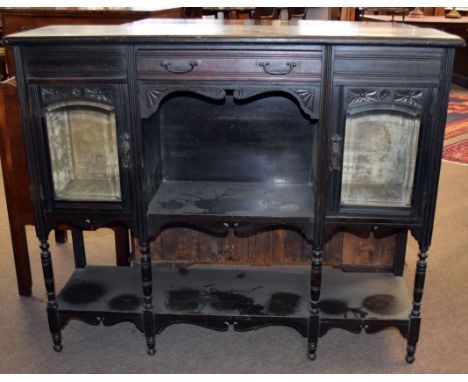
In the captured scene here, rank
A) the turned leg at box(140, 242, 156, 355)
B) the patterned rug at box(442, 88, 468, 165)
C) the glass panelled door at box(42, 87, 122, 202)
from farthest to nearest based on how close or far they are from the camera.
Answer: the patterned rug at box(442, 88, 468, 165) → the turned leg at box(140, 242, 156, 355) → the glass panelled door at box(42, 87, 122, 202)

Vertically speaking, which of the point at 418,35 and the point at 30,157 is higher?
the point at 418,35

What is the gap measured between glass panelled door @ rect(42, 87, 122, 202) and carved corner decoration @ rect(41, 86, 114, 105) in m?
0.03

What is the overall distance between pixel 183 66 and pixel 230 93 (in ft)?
1.53

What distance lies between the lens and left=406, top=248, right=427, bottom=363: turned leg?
181 centimetres

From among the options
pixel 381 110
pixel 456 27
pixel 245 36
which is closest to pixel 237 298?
pixel 381 110

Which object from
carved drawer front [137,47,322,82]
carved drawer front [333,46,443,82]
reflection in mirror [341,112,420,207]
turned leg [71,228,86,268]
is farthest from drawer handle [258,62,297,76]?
turned leg [71,228,86,268]

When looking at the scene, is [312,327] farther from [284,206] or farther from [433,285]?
[433,285]

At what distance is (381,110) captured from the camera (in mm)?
1647

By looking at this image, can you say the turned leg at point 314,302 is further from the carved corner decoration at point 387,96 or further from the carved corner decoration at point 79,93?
the carved corner decoration at point 79,93

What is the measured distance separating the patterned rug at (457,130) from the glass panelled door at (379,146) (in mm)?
2607

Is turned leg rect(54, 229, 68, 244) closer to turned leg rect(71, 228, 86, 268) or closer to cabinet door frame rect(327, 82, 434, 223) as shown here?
turned leg rect(71, 228, 86, 268)

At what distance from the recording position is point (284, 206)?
1.90 metres

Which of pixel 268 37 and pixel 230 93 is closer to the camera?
pixel 268 37
